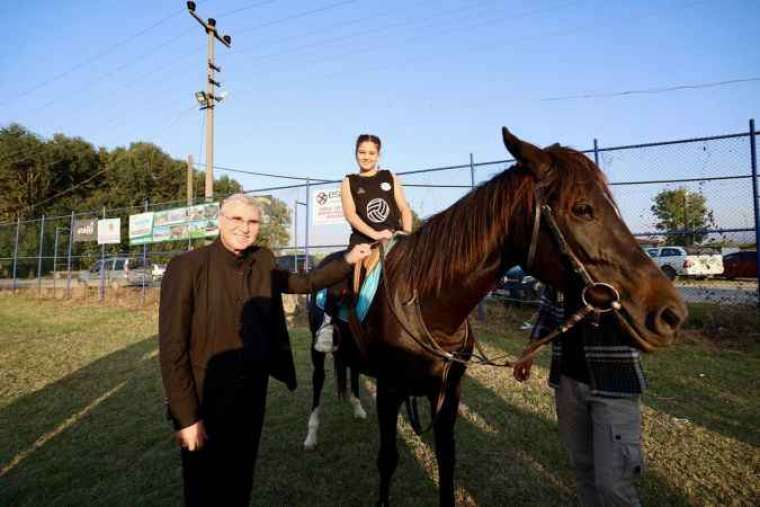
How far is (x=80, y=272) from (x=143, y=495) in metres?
16.6

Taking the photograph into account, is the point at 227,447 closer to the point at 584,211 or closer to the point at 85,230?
the point at 584,211

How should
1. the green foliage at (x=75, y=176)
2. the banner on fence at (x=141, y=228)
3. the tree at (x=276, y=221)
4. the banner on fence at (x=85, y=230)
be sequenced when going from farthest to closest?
the green foliage at (x=75, y=176) → the banner on fence at (x=85, y=230) → the banner on fence at (x=141, y=228) → the tree at (x=276, y=221)

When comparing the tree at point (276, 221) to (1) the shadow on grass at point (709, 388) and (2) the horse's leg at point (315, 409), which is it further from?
(1) the shadow on grass at point (709, 388)

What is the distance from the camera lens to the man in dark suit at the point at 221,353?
1828mm

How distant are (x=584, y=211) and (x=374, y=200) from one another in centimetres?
198

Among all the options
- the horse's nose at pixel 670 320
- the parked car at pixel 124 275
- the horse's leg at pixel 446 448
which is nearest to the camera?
the horse's nose at pixel 670 320

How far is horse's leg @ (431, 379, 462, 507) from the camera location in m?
2.51

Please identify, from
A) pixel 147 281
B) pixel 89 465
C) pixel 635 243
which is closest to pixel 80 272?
pixel 147 281

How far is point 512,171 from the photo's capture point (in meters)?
1.95

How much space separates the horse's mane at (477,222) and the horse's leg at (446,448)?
88 cm

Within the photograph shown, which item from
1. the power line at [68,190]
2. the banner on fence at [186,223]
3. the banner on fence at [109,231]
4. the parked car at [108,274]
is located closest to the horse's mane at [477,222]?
the banner on fence at [186,223]

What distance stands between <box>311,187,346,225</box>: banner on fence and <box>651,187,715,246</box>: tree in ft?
22.0

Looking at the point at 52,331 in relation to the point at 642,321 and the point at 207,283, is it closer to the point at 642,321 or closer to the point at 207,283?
the point at 207,283

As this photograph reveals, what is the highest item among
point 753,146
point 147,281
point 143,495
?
point 753,146
